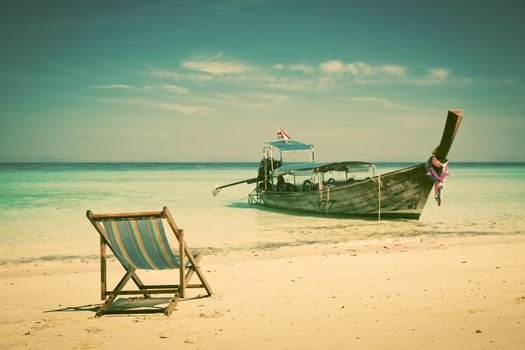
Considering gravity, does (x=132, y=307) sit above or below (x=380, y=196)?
below

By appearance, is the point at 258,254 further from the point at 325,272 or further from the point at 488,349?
the point at 488,349

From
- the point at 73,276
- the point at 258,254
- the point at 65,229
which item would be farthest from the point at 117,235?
the point at 65,229

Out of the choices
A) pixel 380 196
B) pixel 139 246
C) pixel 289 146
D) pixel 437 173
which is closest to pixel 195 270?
pixel 139 246

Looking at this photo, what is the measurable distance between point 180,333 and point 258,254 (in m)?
5.48

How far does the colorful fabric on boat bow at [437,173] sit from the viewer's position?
888cm

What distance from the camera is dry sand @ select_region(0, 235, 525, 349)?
385cm

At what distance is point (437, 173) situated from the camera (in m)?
9.58

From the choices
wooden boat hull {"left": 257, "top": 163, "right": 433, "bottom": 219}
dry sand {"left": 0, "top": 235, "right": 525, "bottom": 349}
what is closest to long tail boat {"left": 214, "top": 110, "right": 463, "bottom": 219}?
wooden boat hull {"left": 257, "top": 163, "right": 433, "bottom": 219}

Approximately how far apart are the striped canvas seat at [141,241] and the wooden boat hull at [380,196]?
10777mm

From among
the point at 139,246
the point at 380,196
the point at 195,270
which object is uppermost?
the point at 139,246

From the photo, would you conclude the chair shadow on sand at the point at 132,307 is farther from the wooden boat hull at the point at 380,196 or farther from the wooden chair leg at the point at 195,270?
the wooden boat hull at the point at 380,196

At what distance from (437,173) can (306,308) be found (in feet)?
19.3

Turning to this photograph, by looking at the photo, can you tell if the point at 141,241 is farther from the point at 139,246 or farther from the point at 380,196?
the point at 380,196

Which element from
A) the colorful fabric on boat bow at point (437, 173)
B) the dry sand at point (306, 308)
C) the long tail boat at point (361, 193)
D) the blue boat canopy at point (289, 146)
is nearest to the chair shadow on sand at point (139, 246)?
the dry sand at point (306, 308)
